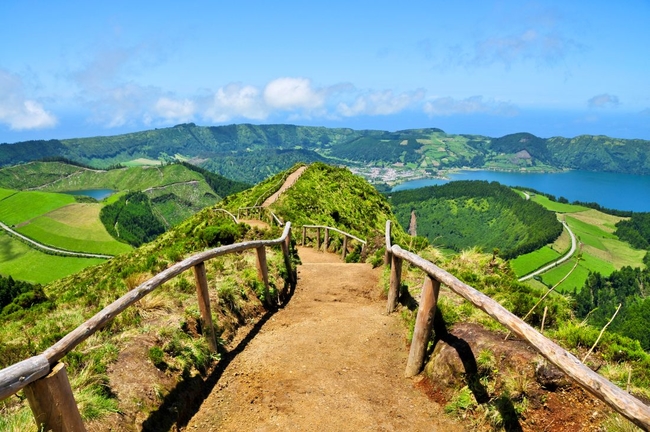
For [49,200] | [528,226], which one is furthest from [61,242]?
[528,226]

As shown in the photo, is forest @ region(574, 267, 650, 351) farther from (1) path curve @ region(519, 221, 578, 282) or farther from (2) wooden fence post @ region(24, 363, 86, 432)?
(2) wooden fence post @ region(24, 363, 86, 432)

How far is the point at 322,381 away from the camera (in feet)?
21.1

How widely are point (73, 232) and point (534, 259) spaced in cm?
17185

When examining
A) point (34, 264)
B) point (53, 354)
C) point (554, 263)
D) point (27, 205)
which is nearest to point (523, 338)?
point (53, 354)

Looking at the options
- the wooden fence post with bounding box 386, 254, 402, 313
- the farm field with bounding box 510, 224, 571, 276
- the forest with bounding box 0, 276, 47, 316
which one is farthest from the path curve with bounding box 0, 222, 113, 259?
the farm field with bounding box 510, 224, 571, 276

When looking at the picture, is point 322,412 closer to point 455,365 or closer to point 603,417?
point 455,365

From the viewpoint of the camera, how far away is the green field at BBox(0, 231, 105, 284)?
109 meters

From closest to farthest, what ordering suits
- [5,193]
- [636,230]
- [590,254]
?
[590,254] → [636,230] → [5,193]

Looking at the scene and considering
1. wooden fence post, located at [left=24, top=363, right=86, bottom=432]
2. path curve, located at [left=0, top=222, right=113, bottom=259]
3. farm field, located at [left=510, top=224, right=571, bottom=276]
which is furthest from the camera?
path curve, located at [left=0, top=222, right=113, bottom=259]

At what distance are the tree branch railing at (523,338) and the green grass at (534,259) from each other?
427 ft

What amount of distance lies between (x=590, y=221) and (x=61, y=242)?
23088 cm

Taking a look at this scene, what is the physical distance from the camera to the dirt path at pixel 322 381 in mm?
5500

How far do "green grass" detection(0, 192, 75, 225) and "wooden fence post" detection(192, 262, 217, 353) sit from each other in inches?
7632

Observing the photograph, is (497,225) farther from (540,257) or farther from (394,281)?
(394,281)
